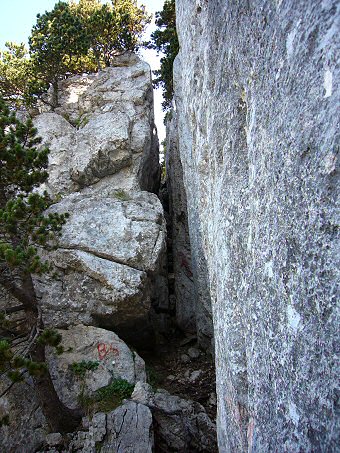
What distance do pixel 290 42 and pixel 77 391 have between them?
32.9ft

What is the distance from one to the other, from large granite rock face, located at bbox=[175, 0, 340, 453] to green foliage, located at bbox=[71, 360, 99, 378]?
5084 mm

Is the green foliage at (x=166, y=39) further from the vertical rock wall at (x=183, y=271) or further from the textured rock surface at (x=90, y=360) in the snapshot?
the textured rock surface at (x=90, y=360)

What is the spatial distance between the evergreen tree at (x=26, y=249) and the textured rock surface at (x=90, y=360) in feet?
1.75

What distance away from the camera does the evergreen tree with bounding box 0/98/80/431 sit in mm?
7840

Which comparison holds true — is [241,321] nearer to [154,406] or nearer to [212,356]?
[154,406]

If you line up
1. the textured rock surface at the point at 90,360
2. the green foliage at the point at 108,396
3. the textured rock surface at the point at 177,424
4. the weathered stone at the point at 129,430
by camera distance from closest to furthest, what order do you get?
the weathered stone at the point at 129,430
the textured rock surface at the point at 177,424
the green foliage at the point at 108,396
the textured rock surface at the point at 90,360

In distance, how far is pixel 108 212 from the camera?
13656 millimetres

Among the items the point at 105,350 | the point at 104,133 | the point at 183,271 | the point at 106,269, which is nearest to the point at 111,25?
the point at 104,133

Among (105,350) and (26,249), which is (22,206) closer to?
(26,249)

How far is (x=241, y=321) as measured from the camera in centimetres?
509

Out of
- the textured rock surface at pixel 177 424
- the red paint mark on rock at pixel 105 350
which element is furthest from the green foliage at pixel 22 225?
the textured rock surface at pixel 177 424

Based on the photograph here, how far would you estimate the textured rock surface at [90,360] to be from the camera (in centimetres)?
1000

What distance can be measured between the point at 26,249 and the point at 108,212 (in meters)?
5.23

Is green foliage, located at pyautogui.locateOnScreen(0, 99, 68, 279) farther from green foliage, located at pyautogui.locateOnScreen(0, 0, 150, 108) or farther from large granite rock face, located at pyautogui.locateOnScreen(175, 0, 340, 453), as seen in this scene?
green foliage, located at pyautogui.locateOnScreen(0, 0, 150, 108)
